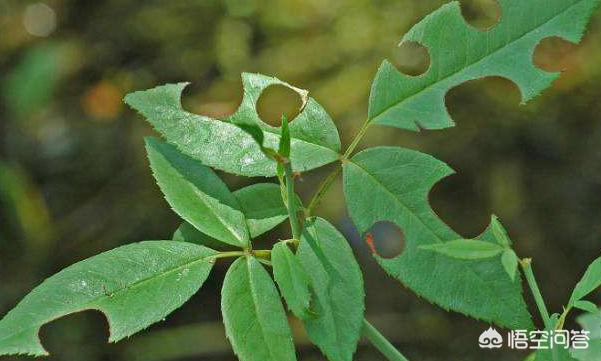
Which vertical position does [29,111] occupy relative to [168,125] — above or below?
below

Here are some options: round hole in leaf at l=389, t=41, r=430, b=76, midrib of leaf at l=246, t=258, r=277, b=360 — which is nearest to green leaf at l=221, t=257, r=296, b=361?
midrib of leaf at l=246, t=258, r=277, b=360

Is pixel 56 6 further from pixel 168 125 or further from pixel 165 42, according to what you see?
pixel 168 125

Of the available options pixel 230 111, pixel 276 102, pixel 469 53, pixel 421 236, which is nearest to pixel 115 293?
pixel 421 236

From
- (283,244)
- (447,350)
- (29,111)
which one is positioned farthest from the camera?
(29,111)

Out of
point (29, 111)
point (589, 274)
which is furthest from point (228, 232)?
point (29, 111)

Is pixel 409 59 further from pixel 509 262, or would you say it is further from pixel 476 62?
pixel 509 262

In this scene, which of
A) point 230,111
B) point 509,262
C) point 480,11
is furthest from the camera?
point 480,11

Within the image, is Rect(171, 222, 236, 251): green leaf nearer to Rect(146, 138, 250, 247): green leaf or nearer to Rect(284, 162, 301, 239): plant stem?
Rect(146, 138, 250, 247): green leaf
